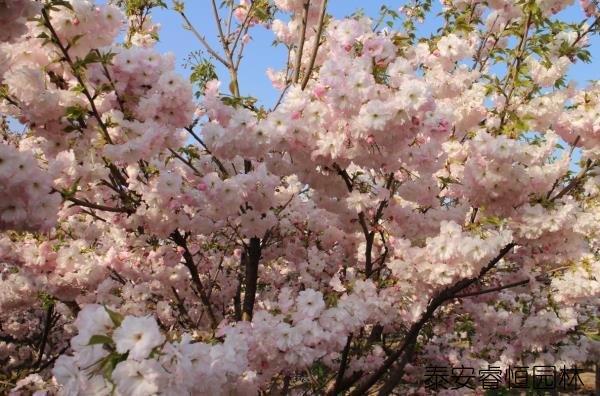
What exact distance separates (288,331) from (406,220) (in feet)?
8.61

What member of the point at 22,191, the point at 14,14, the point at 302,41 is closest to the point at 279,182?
the point at 302,41

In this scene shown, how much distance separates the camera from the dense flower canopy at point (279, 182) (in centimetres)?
312

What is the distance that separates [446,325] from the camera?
8805mm

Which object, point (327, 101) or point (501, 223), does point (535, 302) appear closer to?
point (501, 223)

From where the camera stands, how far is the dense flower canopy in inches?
123

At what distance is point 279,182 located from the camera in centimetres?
523

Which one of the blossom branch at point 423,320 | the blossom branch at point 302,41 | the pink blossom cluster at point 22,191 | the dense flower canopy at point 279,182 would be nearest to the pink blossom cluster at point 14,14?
the dense flower canopy at point 279,182

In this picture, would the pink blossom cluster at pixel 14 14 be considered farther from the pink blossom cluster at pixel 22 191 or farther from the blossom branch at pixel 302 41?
the blossom branch at pixel 302 41

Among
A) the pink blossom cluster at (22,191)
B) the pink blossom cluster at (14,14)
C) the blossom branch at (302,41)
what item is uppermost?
the blossom branch at (302,41)

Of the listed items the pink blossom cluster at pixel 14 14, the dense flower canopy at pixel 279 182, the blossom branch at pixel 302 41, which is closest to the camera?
the pink blossom cluster at pixel 14 14

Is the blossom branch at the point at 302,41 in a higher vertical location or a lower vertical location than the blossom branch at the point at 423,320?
higher

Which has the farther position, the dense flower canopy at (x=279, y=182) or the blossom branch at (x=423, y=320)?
the blossom branch at (x=423, y=320)

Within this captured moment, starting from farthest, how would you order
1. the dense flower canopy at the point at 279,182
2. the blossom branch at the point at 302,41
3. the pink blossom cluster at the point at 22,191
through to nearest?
the blossom branch at the point at 302,41 < the dense flower canopy at the point at 279,182 < the pink blossom cluster at the point at 22,191

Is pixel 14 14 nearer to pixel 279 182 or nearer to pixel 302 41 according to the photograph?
pixel 279 182
